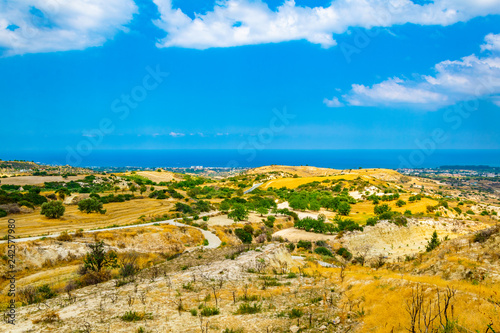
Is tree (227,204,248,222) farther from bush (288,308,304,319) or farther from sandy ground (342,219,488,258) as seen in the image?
bush (288,308,304,319)

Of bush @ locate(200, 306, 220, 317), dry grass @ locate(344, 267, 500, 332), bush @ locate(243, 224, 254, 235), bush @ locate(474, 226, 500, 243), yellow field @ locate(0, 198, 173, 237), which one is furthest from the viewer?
bush @ locate(243, 224, 254, 235)

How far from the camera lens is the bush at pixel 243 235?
109 ft

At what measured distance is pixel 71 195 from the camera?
1960 inches

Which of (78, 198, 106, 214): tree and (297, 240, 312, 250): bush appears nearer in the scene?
(297, 240, 312, 250): bush

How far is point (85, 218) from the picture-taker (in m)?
35.2

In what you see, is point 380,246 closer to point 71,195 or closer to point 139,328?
point 139,328

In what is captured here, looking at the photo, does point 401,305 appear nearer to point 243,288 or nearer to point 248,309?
point 248,309

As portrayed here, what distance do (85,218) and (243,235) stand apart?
19.8m

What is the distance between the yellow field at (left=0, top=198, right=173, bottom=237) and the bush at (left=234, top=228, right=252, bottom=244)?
13.0 m

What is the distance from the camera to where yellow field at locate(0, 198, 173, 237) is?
2850 centimetres

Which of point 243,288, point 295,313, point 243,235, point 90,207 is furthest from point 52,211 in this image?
point 295,313

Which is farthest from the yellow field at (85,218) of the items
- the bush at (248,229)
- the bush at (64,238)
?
the bush at (248,229)

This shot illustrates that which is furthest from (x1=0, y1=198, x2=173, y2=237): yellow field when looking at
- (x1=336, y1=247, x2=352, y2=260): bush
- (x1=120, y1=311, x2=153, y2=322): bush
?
(x1=336, y1=247, x2=352, y2=260): bush

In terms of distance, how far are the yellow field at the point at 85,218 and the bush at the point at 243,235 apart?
42.6ft
